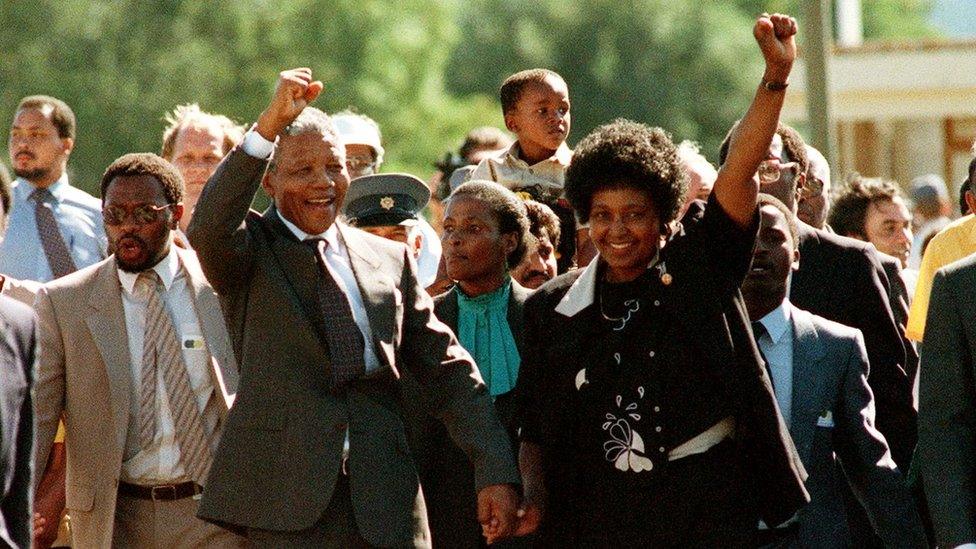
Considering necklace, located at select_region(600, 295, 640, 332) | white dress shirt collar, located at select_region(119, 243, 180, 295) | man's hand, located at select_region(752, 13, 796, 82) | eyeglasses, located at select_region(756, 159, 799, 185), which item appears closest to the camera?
man's hand, located at select_region(752, 13, 796, 82)

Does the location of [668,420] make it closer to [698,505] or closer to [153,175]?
[698,505]

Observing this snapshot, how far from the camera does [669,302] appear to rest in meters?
6.71

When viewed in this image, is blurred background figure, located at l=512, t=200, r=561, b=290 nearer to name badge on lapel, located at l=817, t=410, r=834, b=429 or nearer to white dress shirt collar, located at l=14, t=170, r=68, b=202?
name badge on lapel, located at l=817, t=410, r=834, b=429

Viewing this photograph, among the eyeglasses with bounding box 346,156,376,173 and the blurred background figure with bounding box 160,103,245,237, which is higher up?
the blurred background figure with bounding box 160,103,245,237

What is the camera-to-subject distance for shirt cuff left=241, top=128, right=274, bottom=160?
690 cm

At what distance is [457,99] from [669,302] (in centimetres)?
6524

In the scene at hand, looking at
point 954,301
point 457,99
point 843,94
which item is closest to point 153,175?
point 954,301

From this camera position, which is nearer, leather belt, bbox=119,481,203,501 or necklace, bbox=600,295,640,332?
necklace, bbox=600,295,640,332

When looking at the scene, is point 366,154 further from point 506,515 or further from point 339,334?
point 506,515

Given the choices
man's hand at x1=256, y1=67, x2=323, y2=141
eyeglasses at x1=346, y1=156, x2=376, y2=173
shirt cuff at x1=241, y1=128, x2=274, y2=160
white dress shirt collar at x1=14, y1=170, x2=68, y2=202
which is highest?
man's hand at x1=256, y1=67, x2=323, y2=141

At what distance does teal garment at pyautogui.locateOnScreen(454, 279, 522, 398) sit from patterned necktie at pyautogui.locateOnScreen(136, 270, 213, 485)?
1.25 meters

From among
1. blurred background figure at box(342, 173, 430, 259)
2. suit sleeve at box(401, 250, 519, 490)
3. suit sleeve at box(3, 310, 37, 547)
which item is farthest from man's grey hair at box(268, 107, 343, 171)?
blurred background figure at box(342, 173, 430, 259)

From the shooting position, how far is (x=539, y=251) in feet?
30.2

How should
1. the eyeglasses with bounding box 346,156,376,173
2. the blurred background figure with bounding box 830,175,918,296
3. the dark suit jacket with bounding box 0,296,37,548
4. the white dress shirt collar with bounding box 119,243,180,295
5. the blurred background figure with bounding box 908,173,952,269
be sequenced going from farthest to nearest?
the blurred background figure with bounding box 908,173,952,269
the blurred background figure with bounding box 830,175,918,296
the eyeglasses with bounding box 346,156,376,173
the white dress shirt collar with bounding box 119,243,180,295
the dark suit jacket with bounding box 0,296,37,548
